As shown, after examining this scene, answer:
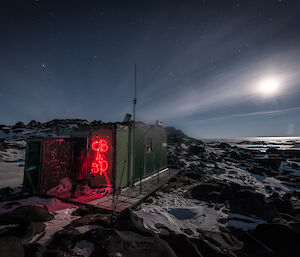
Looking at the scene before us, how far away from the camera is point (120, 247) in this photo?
3.46 metres

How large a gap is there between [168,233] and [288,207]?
651 centimetres

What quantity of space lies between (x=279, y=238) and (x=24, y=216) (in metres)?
7.70

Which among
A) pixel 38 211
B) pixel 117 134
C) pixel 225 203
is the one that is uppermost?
pixel 117 134

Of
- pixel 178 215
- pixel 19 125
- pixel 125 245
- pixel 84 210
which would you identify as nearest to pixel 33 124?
pixel 19 125

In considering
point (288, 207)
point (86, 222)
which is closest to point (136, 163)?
point (86, 222)

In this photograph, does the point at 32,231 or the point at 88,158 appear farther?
the point at 88,158

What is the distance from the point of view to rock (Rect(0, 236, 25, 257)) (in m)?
2.89

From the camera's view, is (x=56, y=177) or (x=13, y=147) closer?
(x=56, y=177)

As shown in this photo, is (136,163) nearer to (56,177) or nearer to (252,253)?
(56,177)

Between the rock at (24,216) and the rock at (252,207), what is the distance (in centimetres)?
759

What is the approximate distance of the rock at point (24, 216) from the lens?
4.30m

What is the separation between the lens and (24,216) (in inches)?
177

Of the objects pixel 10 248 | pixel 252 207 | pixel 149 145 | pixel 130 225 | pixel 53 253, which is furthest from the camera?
pixel 149 145

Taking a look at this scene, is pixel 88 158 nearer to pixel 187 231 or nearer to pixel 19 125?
pixel 187 231
